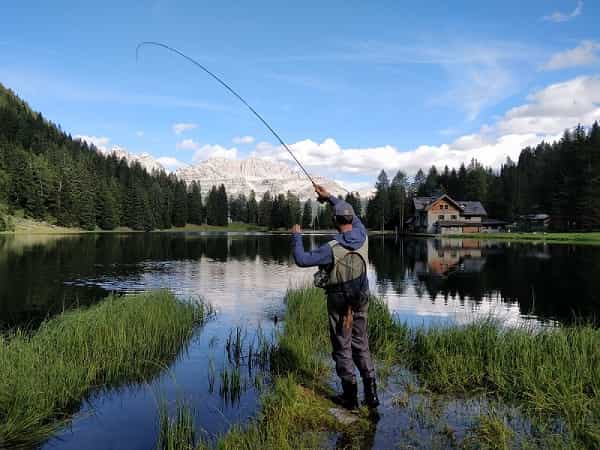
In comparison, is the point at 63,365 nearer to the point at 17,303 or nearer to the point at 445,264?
the point at 17,303

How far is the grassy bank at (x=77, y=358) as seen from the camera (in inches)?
284

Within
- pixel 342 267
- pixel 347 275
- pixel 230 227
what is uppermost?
pixel 230 227

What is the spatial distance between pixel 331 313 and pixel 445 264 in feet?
119

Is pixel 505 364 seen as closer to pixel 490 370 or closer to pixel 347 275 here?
pixel 490 370

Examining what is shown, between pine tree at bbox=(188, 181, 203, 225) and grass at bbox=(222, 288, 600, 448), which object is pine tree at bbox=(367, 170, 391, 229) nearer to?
pine tree at bbox=(188, 181, 203, 225)

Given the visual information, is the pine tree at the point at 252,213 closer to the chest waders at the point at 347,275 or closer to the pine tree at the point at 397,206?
the pine tree at the point at 397,206

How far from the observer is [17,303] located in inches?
769

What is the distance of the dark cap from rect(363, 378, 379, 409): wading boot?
2.85m

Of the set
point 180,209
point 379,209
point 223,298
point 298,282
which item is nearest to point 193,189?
point 180,209

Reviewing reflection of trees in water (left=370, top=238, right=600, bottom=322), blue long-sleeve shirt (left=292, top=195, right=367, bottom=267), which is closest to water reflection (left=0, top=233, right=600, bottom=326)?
reflection of trees in water (left=370, top=238, right=600, bottom=322)

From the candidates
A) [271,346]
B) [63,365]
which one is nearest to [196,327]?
[271,346]

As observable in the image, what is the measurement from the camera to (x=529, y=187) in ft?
422

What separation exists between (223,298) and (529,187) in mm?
128654

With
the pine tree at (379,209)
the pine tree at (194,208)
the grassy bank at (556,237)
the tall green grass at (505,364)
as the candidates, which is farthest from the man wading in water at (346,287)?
the pine tree at (194,208)
